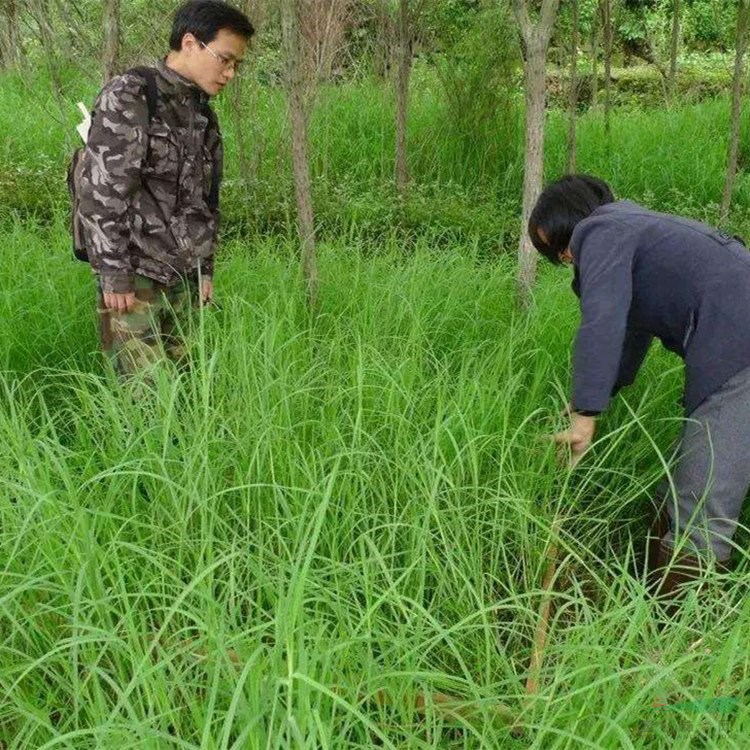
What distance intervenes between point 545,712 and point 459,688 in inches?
9.6

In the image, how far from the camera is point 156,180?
8.07ft

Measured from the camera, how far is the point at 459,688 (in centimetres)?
150

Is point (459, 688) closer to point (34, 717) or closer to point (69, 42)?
point (34, 717)

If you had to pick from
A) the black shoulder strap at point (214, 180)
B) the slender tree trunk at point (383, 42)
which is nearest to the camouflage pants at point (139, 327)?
the black shoulder strap at point (214, 180)

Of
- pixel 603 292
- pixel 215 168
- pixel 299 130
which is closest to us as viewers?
pixel 603 292

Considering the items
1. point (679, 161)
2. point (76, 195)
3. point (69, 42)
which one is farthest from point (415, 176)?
point (76, 195)

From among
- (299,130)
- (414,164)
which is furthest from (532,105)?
(414,164)

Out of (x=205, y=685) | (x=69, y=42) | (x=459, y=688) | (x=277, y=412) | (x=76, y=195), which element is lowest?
(x=459, y=688)

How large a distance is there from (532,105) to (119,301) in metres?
1.68

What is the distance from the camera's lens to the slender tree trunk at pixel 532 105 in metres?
2.90

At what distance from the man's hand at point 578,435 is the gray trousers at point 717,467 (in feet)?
0.78

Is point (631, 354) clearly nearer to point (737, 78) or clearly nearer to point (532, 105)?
point (532, 105)

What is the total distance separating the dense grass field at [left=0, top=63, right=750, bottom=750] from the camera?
133 cm

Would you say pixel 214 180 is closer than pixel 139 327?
No
